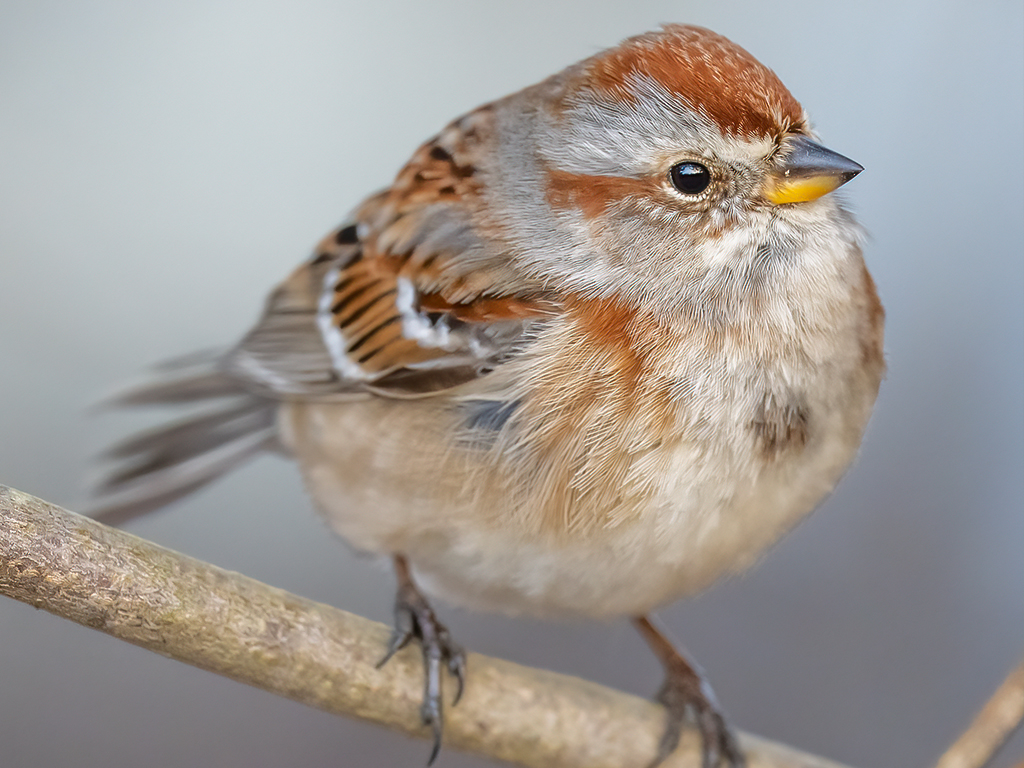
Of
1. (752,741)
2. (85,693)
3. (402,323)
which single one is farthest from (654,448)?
(85,693)

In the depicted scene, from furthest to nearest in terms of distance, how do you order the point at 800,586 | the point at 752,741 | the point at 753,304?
the point at 800,586, the point at 752,741, the point at 753,304

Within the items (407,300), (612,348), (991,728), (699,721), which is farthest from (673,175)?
(699,721)

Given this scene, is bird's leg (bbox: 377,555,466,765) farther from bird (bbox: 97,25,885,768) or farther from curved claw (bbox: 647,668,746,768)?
curved claw (bbox: 647,668,746,768)

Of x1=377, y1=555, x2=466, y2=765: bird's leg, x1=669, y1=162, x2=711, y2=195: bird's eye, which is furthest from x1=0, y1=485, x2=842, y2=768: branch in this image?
x1=669, y1=162, x2=711, y2=195: bird's eye

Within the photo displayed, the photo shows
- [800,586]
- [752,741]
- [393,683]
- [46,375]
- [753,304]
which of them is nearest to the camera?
[753,304]

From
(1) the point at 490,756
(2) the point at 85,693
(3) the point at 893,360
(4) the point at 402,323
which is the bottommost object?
(2) the point at 85,693

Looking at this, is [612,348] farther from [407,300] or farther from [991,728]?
[991,728]

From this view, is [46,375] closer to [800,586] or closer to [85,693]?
[85,693]

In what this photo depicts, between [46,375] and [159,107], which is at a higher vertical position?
[159,107]
